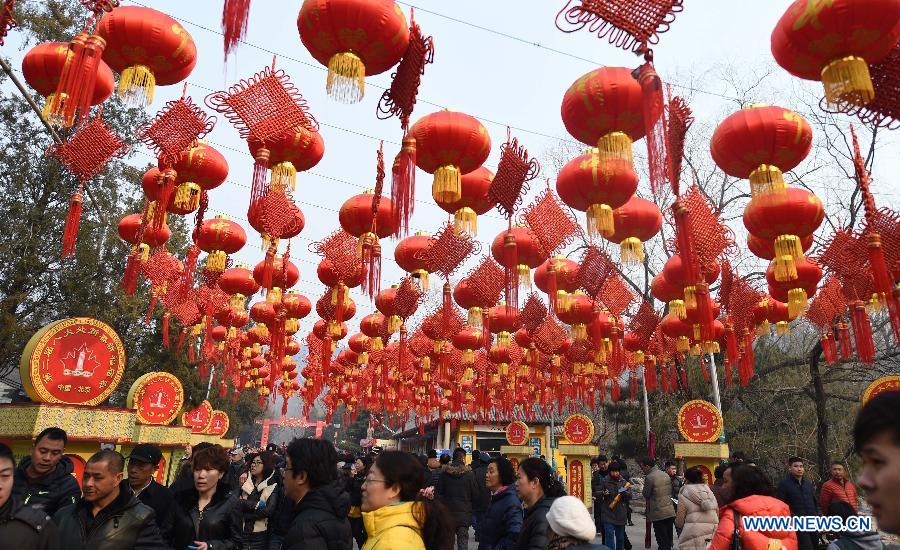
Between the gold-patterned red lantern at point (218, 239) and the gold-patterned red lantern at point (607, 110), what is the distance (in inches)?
207

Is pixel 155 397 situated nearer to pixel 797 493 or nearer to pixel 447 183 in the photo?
pixel 447 183

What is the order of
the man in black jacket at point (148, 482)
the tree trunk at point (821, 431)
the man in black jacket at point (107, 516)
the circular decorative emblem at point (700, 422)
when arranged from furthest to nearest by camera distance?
the tree trunk at point (821, 431) → the circular decorative emblem at point (700, 422) → the man in black jacket at point (148, 482) → the man in black jacket at point (107, 516)

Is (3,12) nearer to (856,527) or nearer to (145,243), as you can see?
(145,243)

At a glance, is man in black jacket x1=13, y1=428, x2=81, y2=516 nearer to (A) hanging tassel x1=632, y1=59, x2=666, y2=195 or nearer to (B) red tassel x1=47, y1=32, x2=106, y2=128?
(B) red tassel x1=47, y1=32, x2=106, y2=128

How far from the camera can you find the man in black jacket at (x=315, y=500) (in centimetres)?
238

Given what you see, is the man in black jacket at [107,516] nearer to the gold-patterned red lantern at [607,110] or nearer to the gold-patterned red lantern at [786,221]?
the gold-patterned red lantern at [607,110]

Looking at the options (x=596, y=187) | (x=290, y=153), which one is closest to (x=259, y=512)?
(x=290, y=153)

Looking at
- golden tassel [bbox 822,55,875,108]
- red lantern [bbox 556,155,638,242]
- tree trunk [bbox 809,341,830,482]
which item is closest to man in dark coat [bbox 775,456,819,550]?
red lantern [bbox 556,155,638,242]

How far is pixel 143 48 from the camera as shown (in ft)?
14.7

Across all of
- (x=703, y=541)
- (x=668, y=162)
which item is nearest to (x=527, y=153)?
(x=668, y=162)

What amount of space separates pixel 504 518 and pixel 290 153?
13.1 feet

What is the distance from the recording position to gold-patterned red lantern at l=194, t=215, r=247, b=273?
7.89m

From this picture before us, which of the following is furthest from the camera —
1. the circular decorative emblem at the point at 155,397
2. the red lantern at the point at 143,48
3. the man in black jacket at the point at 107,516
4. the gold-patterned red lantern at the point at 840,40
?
the circular decorative emblem at the point at 155,397

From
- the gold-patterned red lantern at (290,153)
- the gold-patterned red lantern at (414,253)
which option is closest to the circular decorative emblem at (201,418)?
the gold-patterned red lantern at (414,253)
